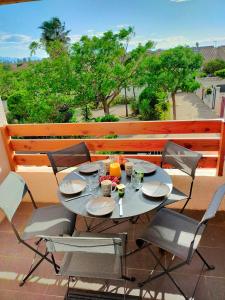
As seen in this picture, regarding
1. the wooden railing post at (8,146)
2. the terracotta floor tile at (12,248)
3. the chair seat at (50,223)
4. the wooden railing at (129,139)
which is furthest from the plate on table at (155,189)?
the wooden railing post at (8,146)

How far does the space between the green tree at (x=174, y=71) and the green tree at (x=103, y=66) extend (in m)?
0.77

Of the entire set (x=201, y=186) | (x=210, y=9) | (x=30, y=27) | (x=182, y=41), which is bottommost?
(x=201, y=186)

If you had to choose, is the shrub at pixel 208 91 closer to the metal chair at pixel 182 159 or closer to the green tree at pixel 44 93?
the metal chair at pixel 182 159

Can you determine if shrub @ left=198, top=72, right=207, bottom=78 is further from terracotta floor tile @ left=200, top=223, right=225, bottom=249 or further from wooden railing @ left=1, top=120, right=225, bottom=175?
terracotta floor tile @ left=200, top=223, right=225, bottom=249

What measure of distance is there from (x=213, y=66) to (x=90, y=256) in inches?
126

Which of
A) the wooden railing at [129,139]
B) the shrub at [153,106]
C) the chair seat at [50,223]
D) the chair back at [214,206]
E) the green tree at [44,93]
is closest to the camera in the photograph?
the chair back at [214,206]

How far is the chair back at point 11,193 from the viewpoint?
5.67ft

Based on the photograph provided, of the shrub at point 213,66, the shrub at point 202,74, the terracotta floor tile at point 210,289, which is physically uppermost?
the shrub at point 213,66

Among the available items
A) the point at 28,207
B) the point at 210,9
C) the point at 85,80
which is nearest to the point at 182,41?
the point at 210,9

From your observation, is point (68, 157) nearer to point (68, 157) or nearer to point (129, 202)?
point (68, 157)

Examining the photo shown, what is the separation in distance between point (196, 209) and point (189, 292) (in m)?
1.08

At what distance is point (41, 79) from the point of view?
5.95 m

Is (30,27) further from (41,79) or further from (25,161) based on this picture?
(25,161)

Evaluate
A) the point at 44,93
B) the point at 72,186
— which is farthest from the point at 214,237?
the point at 44,93
